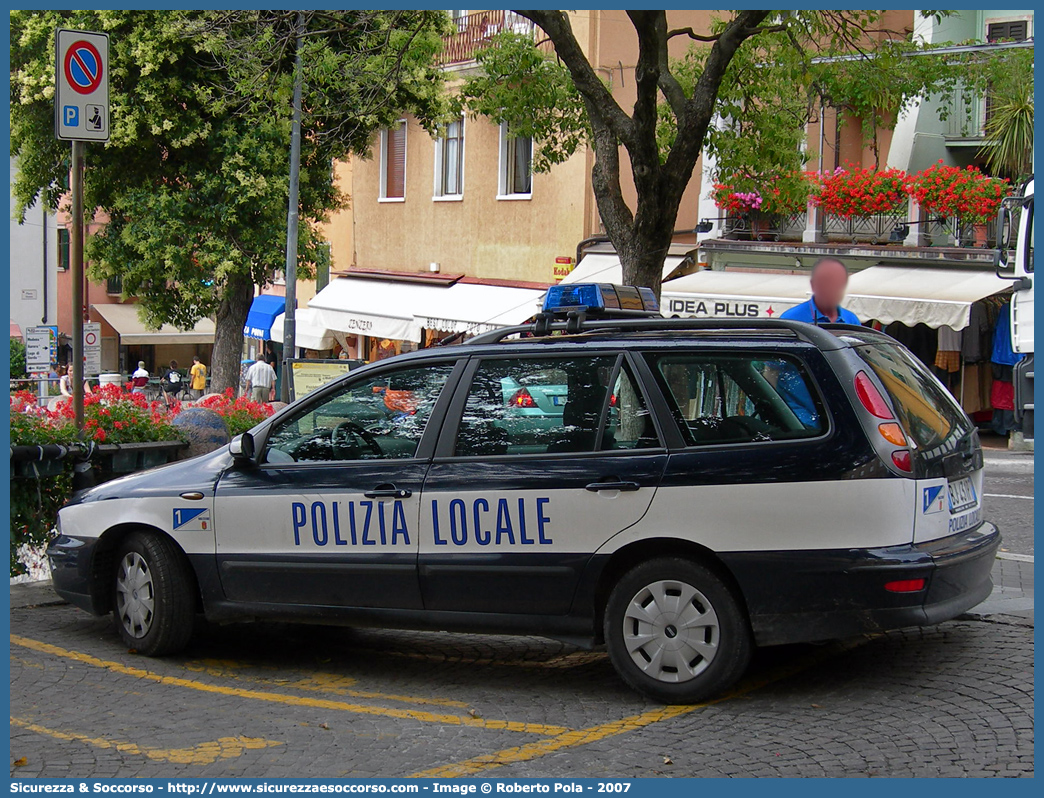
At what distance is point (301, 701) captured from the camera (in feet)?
19.4

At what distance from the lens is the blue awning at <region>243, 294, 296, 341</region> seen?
33684 mm

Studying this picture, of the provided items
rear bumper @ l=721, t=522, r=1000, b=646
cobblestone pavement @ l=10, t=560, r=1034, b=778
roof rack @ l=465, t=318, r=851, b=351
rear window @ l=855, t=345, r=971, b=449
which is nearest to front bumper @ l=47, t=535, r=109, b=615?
cobblestone pavement @ l=10, t=560, r=1034, b=778

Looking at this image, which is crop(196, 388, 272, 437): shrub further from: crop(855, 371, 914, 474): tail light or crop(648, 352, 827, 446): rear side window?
crop(855, 371, 914, 474): tail light

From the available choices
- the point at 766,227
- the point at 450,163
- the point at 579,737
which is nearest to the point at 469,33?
the point at 450,163

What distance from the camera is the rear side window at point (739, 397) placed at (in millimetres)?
5449

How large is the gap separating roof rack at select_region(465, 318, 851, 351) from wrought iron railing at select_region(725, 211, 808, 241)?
674 inches

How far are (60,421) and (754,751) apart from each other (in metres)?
5.79

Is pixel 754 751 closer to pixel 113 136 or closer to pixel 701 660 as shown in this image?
pixel 701 660

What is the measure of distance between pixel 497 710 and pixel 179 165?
65.1 ft

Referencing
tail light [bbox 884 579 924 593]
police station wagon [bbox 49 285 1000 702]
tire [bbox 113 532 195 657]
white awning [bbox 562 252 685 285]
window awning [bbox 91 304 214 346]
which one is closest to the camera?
tail light [bbox 884 579 924 593]

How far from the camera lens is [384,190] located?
31.4 meters

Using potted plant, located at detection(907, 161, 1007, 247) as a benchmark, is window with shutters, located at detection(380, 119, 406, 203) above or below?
above

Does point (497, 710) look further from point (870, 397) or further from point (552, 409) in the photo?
point (870, 397)

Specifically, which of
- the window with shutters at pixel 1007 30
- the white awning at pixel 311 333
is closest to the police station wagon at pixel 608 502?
the window with shutters at pixel 1007 30
